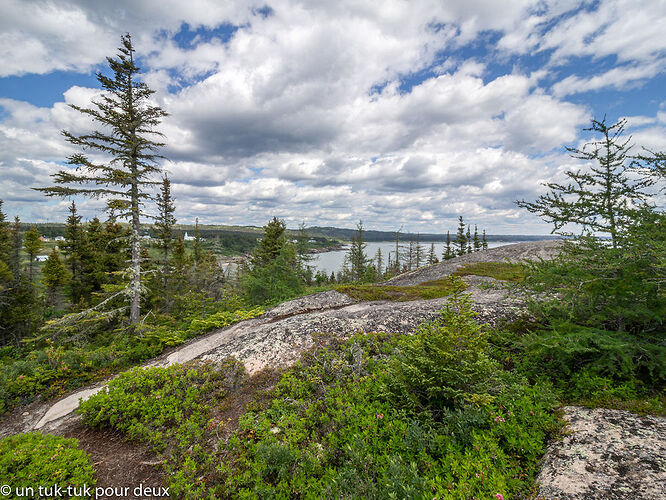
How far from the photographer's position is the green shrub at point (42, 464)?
13.1ft

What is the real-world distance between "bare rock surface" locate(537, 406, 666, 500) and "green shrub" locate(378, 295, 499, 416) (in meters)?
1.00

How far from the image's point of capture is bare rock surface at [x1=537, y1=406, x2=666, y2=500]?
2.68m

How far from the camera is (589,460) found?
3.10 meters

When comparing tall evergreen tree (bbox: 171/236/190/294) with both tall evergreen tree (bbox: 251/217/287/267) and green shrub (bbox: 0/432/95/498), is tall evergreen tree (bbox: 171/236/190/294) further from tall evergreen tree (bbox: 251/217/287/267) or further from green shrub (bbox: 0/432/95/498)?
green shrub (bbox: 0/432/95/498)

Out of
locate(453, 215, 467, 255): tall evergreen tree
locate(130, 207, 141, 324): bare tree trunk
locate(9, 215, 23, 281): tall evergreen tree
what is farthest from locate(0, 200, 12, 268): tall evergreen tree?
locate(453, 215, 467, 255): tall evergreen tree

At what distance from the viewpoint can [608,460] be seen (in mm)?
3045

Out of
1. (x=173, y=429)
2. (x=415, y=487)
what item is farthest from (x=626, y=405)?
(x=173, y=429)

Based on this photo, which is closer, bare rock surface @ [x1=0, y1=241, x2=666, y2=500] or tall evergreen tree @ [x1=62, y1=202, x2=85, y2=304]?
bare rock surface @ [x1=0, y1=241, x2=666, y2=500]

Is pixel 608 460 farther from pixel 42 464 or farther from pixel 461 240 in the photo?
pixel 461 240

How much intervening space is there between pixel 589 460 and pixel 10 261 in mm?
41475

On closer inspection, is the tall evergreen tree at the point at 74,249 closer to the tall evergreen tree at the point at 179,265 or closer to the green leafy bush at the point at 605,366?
the tall evergreen tree at the point at 179,265

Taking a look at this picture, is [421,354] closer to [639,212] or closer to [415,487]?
[415,487]

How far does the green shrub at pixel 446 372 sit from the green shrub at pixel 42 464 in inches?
214

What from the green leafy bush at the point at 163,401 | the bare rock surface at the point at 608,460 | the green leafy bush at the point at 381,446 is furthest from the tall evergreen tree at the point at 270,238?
the bare rock surface at the point at 608,460
